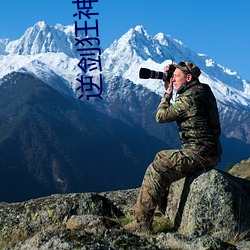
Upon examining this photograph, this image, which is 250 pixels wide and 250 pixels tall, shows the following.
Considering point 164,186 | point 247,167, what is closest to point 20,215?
point 164,186

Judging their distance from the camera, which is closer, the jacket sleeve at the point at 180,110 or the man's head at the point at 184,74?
the jacket sleeve at the point at 180,110

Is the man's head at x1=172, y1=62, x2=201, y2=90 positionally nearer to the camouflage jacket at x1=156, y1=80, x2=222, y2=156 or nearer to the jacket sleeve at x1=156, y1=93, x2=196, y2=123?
the camouflage jacket at x1=156, y1=80, x2=222, y2=156

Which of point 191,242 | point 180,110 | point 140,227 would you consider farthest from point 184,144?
point 191,242

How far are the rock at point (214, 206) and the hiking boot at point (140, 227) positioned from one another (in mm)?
634

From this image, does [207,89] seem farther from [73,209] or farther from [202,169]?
[73,209]

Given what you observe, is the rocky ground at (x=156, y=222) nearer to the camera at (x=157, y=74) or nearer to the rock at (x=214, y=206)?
the rock at (x=214, y=206)

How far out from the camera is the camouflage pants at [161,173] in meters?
10.8

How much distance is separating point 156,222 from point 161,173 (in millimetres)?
1295

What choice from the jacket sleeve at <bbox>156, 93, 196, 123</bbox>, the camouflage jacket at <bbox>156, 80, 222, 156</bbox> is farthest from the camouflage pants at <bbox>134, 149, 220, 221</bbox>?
the jacket sleeve at <bbox>156, 93, 196, 123</bbox>

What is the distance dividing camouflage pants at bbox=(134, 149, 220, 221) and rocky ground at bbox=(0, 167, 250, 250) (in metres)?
0.31

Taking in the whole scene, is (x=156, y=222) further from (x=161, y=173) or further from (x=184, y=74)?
(x=184, y=74)

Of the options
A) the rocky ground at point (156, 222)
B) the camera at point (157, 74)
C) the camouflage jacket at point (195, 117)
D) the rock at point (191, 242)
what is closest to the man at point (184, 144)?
the camouflage jacket at point (195, 117)

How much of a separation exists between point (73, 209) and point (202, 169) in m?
3.27

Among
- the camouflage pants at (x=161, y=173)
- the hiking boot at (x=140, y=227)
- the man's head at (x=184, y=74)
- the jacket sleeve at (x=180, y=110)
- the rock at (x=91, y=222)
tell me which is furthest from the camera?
the man's head at (x=184, y=74)
